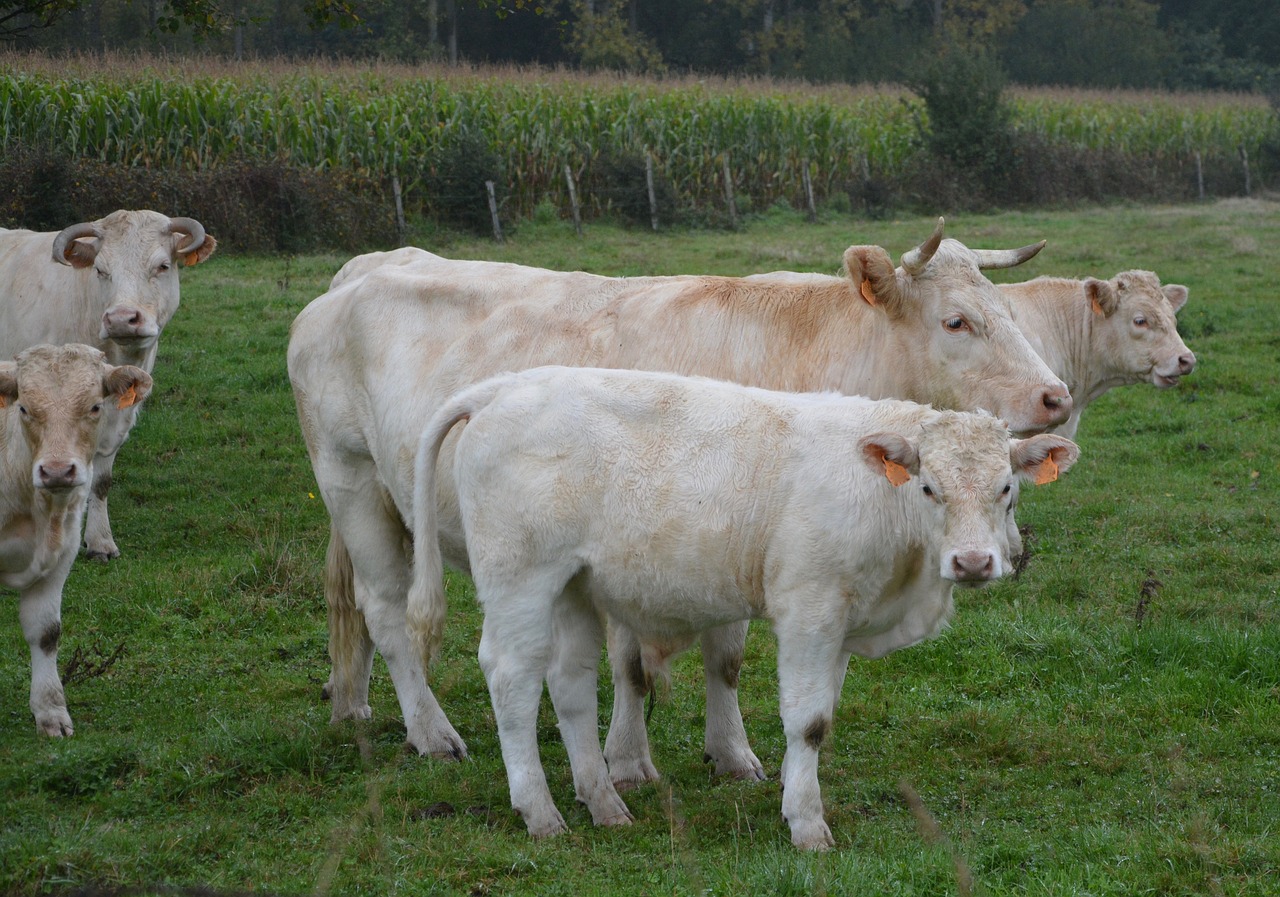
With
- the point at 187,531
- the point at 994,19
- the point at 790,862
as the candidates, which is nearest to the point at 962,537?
the point at 790,862

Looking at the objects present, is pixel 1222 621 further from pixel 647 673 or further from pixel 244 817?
pixel 244 817

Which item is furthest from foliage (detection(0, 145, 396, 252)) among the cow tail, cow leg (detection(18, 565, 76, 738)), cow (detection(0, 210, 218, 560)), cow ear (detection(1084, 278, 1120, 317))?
the cow tail

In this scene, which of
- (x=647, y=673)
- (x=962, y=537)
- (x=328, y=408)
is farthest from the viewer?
(x=328, y=408)

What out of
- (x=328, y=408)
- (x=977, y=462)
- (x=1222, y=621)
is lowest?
(x=1222, y=621)

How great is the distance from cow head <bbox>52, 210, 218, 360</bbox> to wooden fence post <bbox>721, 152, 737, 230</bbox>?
16.3 meters

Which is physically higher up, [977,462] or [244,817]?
[977,462]

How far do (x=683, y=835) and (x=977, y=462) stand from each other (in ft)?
5.45

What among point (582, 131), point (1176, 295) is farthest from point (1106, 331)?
point (582, 131)

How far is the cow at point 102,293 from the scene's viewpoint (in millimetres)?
9242

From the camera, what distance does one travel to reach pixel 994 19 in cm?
5753

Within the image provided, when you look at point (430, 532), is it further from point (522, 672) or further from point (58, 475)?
point (58, 475)

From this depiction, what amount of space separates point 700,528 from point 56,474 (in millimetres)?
3105

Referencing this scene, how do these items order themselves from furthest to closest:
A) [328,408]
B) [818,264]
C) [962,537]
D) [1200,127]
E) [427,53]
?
[427,53] < [1200,127] < [818,264] < [328,408] < [962,537]

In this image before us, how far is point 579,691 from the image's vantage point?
5.29 m
